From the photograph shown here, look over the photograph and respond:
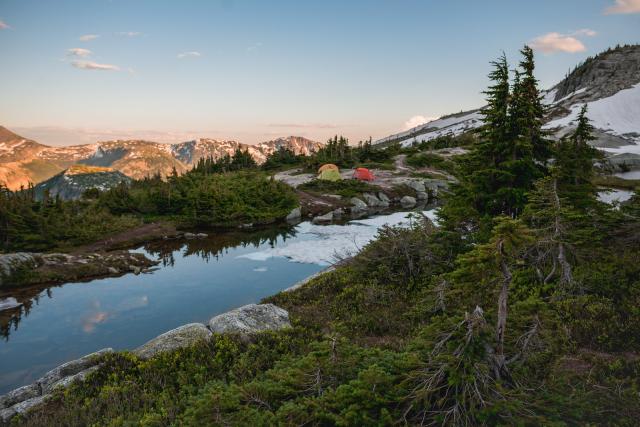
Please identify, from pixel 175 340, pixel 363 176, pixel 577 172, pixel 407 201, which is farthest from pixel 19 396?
pixel 363 176

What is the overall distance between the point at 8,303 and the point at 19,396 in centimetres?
1214

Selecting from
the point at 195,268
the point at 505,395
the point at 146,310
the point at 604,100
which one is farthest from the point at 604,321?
the point at 604,100

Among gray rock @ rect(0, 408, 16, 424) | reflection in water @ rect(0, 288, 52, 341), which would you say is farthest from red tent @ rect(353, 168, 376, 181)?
gray rock @ rect(0, 408, 16, 424)

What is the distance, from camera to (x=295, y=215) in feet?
141

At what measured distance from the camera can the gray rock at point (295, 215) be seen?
1668 inches

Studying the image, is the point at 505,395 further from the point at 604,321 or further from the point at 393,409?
the point at 604,321

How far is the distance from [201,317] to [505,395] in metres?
14.5

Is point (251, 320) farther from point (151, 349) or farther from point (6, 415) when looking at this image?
point (6, 415)

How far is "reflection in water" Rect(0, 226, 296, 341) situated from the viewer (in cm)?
1643

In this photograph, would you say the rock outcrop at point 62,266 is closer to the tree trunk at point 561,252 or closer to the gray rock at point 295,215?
the gray rock at point 295,215

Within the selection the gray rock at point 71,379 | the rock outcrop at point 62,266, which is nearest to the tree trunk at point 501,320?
the gray rock at point 71,379

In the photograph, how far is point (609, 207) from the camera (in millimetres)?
13602

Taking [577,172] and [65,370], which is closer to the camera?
[65,370]

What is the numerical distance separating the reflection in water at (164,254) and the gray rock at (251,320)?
26.7ft
